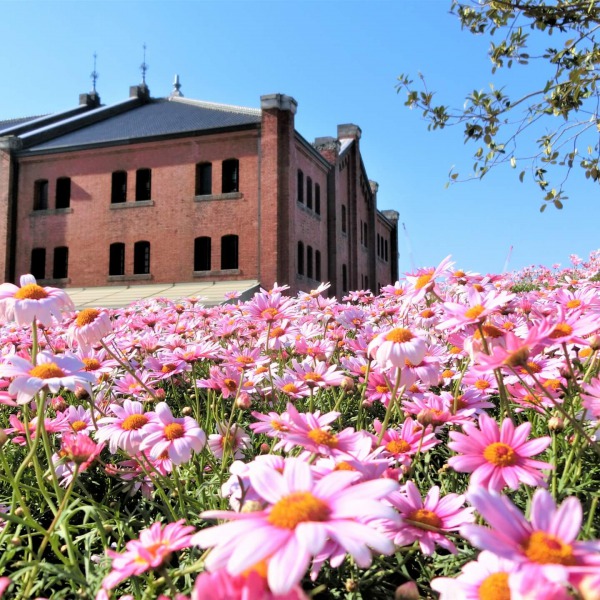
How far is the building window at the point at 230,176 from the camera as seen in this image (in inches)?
862

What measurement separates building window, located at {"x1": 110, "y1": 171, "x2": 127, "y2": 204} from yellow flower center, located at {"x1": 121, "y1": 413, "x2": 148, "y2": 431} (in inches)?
900

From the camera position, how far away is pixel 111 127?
2578 centimetres

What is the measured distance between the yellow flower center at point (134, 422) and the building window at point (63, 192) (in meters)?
24.4

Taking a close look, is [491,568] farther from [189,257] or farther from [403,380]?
[189,257]

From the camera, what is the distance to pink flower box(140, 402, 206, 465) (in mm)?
1568

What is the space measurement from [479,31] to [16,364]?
7190 mm

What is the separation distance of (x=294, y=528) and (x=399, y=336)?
96 cm

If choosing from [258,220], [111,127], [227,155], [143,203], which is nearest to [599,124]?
[258,220]

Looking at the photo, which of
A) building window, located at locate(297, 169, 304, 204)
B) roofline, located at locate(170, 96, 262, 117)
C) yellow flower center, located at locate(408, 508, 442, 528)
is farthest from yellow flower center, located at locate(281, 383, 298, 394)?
roofline, located at locate(170, 96, 262, 117)

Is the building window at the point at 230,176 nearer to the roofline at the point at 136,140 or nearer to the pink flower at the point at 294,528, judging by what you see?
the roofline at the point at 136,140

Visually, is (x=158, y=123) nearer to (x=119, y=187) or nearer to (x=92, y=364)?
(x=119, y=187)

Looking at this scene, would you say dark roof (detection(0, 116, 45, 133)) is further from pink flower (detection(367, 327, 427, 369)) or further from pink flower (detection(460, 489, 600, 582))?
pink flower (detection(460, 489, 600, 582))

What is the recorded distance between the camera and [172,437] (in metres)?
1.63

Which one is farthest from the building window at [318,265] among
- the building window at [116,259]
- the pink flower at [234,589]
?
the pink flower at [234,589]
